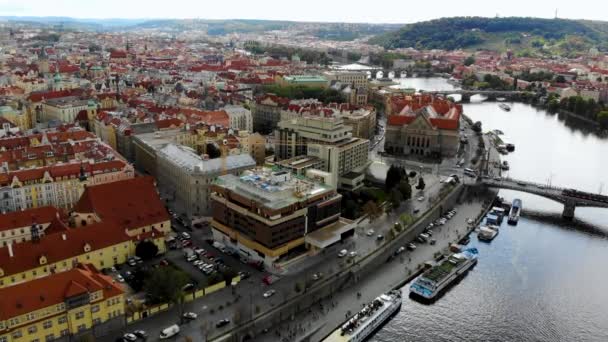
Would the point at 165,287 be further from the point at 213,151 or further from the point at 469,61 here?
the point at 469,61

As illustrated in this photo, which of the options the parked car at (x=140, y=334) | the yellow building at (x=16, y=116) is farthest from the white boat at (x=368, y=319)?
the yellow building at (x=16, y=116)

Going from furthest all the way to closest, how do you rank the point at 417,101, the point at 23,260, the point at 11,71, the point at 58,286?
1. the point at 11,71
2. the point at 417,101
3. the point at 23,260
4. the point at 58,286

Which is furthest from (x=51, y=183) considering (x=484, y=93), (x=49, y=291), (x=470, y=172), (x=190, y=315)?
(x=484, y=93)

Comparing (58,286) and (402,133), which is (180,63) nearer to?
(402,133)

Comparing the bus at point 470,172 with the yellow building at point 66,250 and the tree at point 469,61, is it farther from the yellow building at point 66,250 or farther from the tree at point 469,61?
the tree at point 469,61

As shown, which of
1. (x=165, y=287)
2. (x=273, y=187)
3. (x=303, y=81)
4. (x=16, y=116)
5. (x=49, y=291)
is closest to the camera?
(x=49, y=291)

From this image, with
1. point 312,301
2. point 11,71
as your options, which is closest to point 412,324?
point 312,301
